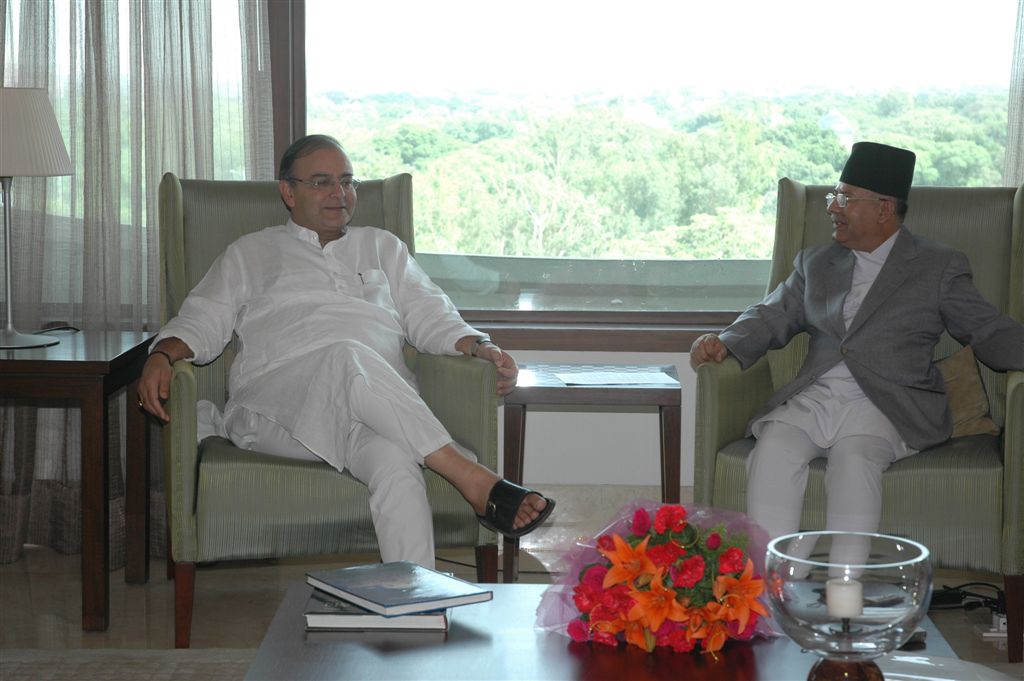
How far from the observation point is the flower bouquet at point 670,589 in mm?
1795

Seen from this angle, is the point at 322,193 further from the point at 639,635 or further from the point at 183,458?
the point at 639,635

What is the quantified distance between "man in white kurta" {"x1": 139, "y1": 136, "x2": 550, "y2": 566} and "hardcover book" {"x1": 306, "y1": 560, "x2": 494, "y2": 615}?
2.31ft

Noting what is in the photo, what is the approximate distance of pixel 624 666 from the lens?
1802 millimetres

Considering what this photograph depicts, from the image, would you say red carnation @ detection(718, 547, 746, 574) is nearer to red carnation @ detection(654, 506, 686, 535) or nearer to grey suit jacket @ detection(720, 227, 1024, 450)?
red carnation @ detection(654, 506, 686, 535)

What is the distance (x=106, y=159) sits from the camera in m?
3.75

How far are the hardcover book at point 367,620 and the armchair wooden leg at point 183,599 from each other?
3.45 feet

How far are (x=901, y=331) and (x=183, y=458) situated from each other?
1778 mm

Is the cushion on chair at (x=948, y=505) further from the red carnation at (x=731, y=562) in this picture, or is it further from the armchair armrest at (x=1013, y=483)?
the red carnation at (x=731, y=562)

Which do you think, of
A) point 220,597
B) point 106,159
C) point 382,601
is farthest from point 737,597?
point 106,159

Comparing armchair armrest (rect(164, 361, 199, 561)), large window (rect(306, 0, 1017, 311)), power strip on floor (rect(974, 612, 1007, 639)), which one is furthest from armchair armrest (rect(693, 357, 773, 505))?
armchair armrest (rect(164, 361, 199, 561))

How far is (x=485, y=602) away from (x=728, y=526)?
1.41 feet

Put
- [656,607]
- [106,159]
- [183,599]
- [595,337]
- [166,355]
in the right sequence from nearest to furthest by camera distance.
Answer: [656,607]
[183,599]
[166,355]
[106,159]
[595,337]

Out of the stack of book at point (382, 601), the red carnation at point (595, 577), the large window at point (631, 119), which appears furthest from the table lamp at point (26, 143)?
the red carnation at point (595, 577)

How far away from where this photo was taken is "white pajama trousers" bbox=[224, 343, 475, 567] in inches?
110
